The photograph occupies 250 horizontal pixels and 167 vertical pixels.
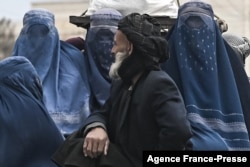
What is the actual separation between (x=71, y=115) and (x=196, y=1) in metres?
0.95

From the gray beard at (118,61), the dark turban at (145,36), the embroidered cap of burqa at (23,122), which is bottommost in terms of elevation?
the embroidered cap of burqa at (23,122)

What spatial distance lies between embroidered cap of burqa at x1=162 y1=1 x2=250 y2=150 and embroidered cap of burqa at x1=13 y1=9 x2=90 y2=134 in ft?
1.81

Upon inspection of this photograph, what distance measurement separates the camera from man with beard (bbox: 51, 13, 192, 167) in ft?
10.4

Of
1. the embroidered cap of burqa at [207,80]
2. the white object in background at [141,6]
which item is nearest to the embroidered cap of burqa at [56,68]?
the white object in background at [141,6]

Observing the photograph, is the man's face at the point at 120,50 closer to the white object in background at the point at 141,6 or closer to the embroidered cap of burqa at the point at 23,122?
the embroidered cap of burqa at the point at 23,122

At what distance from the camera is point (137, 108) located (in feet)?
10.8

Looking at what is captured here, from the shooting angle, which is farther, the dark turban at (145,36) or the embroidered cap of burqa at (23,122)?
the embroidered cap of burqa at (23,122)

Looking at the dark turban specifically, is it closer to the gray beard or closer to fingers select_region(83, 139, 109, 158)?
the gray beard

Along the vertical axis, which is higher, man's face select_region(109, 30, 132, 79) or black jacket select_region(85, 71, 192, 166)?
man's face select_region(109, 30, 132, 79)

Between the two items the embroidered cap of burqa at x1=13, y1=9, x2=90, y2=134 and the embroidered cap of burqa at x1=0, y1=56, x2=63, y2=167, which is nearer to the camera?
the embroidered cap of burqa at x1=0, y1=56, x2=63, y2=167

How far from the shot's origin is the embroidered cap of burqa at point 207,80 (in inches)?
149

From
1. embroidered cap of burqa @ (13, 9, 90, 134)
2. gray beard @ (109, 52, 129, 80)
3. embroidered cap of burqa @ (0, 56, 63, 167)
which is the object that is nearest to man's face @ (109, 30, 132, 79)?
gray beard @ (109, 52, 129, 80)

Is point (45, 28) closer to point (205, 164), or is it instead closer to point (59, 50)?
point (59, 50)

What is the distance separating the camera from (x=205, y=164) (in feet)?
10.9
